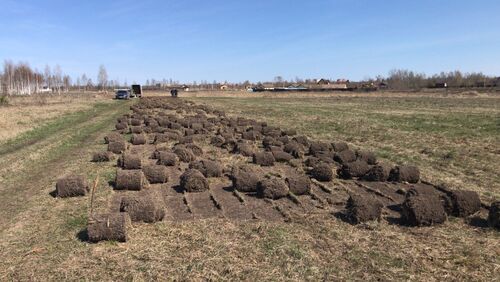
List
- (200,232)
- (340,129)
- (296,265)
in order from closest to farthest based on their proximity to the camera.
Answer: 1. (296,265)
2. (200,232)
3. (340,129)

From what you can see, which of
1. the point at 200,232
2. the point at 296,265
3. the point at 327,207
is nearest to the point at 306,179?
the point at 327,207

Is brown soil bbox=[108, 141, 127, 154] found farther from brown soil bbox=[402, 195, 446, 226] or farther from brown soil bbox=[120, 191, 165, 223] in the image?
brown soil bbox=[402, 195, 446, 226]

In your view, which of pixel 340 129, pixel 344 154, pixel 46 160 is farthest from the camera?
pixel 340 129

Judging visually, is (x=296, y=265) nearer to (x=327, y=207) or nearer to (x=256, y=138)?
(x=327, y=207)

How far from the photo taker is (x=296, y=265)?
20.2 feet

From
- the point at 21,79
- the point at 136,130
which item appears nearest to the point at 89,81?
the point at 21,79

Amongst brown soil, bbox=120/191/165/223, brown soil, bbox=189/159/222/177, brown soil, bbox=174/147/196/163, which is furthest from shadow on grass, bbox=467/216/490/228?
brown soil, bbox=174/147/196/163

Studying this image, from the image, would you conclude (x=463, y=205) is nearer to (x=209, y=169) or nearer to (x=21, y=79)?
(x=209, y=169)

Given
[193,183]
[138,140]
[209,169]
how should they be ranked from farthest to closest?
1. [138,140]
2. [209,169]
3. [193,183]

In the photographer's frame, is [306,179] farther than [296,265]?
Yes

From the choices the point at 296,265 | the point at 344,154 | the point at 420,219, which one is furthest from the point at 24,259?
the point at 344,154

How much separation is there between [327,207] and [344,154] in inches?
200

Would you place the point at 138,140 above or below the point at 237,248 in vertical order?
above

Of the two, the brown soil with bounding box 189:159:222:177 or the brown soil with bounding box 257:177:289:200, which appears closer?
the brown soil with bounding box 257:177:289:200
